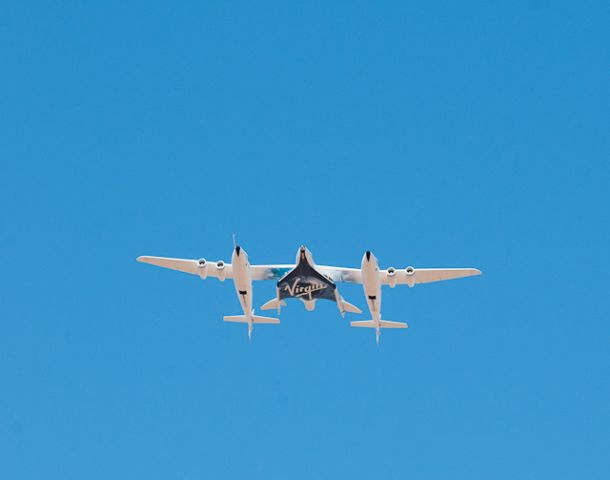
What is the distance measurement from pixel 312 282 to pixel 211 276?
7.57 m

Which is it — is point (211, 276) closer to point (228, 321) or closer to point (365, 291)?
point (228, 321)

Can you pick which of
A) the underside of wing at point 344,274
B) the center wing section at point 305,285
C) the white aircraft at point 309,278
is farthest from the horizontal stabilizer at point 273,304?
the underside of wing at point 344,274

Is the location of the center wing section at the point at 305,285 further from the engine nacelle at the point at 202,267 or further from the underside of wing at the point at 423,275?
the engine nacelle at the point at 202,267

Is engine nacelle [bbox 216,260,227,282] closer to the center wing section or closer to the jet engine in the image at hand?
the center wing section

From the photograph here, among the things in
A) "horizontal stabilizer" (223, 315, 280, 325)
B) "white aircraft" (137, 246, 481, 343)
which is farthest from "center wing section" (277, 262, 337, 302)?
"horizontal stabilizer" (223, 315, 280, 325)

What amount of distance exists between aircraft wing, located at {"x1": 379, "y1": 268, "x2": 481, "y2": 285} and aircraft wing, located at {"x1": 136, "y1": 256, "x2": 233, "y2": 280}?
10.9 metres

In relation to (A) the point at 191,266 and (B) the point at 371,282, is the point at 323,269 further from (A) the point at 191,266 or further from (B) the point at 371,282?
(A) the point at 191,266

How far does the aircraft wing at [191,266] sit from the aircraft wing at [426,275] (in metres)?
10.9

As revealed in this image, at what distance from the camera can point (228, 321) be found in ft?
271

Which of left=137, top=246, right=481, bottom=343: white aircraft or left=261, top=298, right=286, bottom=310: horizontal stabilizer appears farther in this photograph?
left=261, top=298, right=286, bottom=310: horizontal stabilizer

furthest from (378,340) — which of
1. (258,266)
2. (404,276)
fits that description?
(258,266)

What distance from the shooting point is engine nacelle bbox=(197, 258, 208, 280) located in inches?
3174

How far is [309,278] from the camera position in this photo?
258 ft

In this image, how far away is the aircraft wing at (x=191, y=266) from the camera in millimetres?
80662
